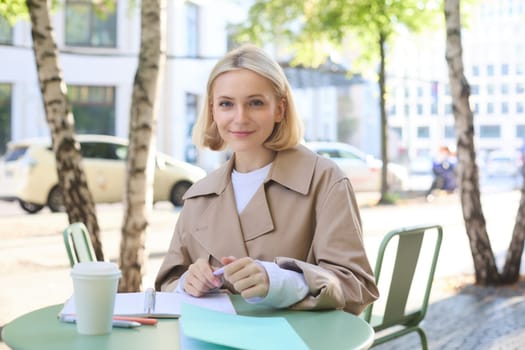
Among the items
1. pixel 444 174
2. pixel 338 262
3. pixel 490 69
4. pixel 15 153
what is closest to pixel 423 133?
pixel 490 69

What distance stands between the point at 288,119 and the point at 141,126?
12.4ft

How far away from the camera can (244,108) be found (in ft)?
8.60

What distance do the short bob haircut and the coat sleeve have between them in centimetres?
25

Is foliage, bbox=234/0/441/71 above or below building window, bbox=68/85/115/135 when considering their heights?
above

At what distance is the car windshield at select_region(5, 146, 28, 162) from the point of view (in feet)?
58.2

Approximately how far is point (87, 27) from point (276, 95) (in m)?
29.2

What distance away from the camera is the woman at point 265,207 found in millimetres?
2420

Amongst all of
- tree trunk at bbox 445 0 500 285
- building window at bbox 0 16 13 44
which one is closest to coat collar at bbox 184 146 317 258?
tree trunk at bbox 445 0 500 285

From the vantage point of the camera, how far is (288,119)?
2.72m

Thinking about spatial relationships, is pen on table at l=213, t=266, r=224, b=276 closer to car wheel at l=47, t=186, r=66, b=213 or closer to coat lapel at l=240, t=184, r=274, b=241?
coat lapel at l=240, t=184, r=274, b=241

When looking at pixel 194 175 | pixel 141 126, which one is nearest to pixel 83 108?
pixel 194 175

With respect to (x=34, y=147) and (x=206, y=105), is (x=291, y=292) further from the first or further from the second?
(x=34, y=147)

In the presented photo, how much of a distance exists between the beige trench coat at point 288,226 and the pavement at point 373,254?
342 cm

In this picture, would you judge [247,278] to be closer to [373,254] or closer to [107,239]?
[373,254]
